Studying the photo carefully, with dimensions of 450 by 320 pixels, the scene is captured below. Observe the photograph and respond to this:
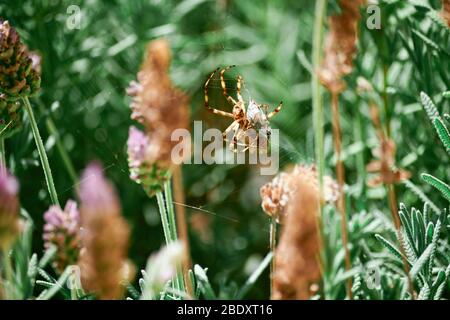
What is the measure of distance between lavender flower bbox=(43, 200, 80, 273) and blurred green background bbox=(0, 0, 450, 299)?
8.6 inches

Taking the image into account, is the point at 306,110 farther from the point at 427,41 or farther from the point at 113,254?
the point at 113,254

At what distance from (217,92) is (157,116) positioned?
23cm

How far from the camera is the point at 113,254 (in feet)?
1.08

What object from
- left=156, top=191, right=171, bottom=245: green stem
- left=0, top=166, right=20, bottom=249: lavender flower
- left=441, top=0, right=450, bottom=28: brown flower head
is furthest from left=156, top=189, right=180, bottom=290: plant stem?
left=441, top=0, right=450, bottom=28: brown flower head

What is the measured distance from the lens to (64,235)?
380 millimetres

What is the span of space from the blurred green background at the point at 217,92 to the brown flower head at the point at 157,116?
17cm

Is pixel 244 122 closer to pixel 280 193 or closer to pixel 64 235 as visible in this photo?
pixel 280 193

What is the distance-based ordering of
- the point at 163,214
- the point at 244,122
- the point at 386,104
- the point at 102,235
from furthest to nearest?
1. the point at 386,104
2. the point at 244,122
3. the point at 163,214
4. the point at 102,235

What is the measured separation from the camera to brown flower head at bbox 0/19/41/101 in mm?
435

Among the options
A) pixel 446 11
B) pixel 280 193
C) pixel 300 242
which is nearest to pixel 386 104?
pixel 446 11

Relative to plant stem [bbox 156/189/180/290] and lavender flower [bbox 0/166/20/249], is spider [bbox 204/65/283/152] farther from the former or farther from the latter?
lavender flower [bbox 0/166/20/249]

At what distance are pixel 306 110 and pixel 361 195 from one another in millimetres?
263

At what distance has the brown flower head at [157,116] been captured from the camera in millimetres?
367
